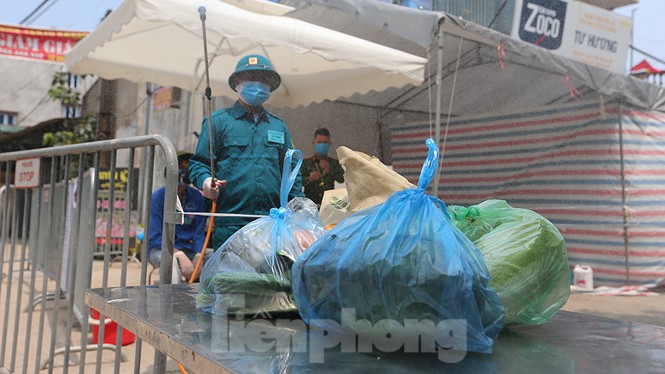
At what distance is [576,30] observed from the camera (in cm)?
921

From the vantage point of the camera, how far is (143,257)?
7.29ft

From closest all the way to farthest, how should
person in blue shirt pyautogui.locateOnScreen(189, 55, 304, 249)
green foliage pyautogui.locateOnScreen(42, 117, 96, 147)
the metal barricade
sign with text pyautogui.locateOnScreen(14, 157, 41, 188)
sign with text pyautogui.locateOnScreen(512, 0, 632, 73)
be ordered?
the metal barricade < person in blue shirt pyautogui.locateOnScreen(189, 55, 304, 249) < sign with text pyautogui.locateOnScreen(14, 157, 41, 188) < sign with text pyautogui.locateOnScreen(512, 0, 632, 73) < green foliage pyautogui.locateOnScreen(42, 117, 96, 147)

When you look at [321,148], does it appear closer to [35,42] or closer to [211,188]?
[211,188]

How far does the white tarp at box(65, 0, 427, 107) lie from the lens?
4.75m

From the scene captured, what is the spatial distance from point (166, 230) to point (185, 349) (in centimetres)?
108

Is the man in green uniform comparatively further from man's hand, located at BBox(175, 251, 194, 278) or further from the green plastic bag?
the green plastic bag

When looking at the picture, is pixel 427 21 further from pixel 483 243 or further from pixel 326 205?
pixel 483 243

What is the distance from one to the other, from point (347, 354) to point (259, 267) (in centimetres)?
43

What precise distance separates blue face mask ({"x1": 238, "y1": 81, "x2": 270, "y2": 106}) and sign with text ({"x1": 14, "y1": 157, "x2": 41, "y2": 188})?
1334 millimetres

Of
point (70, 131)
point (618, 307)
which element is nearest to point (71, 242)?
point (618, 307)

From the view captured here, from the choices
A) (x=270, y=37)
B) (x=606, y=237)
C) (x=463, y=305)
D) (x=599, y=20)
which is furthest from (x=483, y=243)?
(x=599, y=20)

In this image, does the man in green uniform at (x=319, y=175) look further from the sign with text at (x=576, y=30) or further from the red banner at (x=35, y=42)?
the red banner at (x=35, y=42)

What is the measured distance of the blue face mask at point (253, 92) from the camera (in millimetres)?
3059

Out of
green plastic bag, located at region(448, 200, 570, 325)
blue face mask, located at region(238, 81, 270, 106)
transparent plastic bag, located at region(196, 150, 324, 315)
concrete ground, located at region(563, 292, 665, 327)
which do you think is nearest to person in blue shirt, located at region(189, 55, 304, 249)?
blue face mask, located at region(238, 81, 270, 106)
